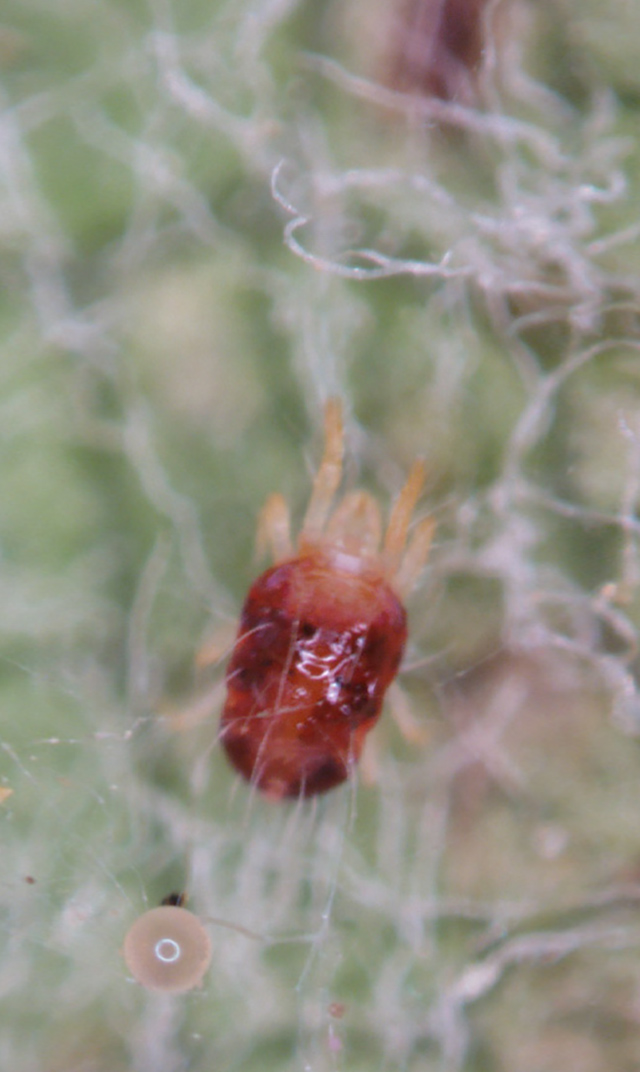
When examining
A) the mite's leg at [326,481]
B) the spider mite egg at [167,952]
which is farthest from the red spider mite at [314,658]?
the spider mite egg at [167,952]

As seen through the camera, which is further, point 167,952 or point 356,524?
point 356,524

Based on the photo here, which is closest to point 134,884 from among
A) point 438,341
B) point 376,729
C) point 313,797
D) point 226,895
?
point 226,895

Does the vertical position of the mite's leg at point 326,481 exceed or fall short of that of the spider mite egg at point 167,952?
it exceeds it

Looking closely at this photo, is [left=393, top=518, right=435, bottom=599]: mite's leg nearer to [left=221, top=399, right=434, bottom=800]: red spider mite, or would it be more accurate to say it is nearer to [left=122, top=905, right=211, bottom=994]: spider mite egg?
[left=221, top=399, right=434, bottom=800]: red spider mite

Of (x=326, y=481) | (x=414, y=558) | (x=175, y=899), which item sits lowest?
(x=175, y=899)

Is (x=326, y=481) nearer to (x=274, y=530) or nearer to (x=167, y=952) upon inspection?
(x=274, y=530)

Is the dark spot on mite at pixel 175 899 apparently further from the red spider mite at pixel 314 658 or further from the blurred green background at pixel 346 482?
the red spider mite at pixel 314 658

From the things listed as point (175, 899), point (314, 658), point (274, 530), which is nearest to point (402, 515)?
point (274, 530)
